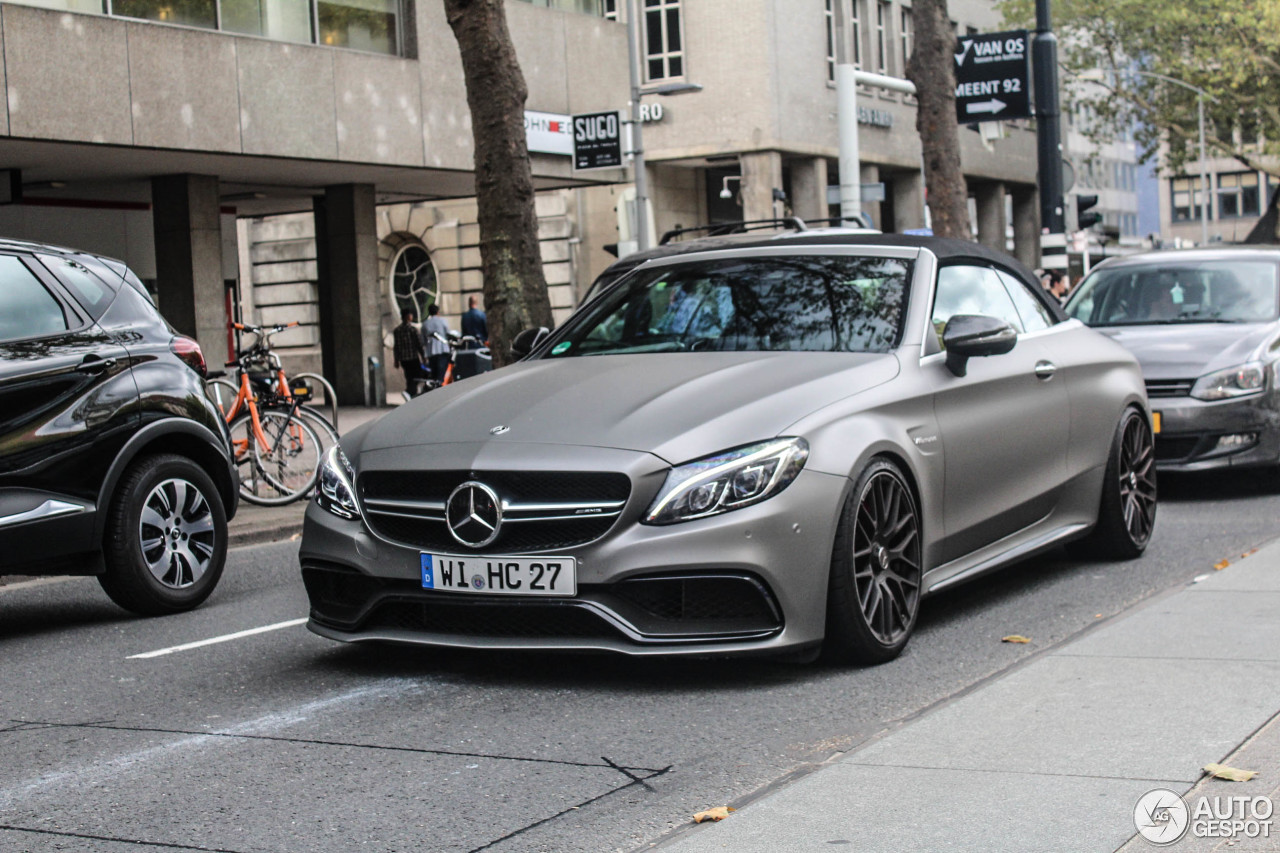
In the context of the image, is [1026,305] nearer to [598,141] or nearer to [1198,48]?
[598,141]

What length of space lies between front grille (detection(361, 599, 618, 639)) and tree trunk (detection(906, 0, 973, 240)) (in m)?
16.1

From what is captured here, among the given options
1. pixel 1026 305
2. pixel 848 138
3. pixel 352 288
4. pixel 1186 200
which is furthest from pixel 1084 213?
pixel 1186 200

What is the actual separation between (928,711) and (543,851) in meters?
1.59

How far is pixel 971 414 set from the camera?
6.70 m

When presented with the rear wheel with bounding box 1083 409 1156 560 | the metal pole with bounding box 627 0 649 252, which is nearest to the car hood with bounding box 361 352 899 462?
the rear wheel with bounding box 1083 409 1156 560

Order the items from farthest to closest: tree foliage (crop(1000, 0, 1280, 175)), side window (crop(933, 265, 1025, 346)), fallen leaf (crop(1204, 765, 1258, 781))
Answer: tree foliage (crop(1000, 0, 1280, 175)) < side window (crop(933, 265, 1025, 346)) < fallen leaf (crop(1204, 765, 1258, 781))

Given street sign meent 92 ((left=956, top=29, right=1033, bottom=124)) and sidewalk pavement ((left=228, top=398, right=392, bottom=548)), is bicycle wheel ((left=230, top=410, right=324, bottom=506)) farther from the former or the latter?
street sign meent 92 ((left=956, top=29, right=1033, bottom=124))

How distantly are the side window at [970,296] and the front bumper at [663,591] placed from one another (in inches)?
61.2

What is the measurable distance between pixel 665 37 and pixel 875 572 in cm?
3447

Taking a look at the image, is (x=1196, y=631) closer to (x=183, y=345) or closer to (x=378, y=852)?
(x=378, y=852)

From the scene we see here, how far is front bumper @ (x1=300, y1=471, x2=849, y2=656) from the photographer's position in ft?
17.4

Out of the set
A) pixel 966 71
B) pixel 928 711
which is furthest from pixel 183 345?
pixel 966 71

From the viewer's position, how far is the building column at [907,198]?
45625 millimetres

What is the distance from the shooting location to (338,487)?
5.92 meters
